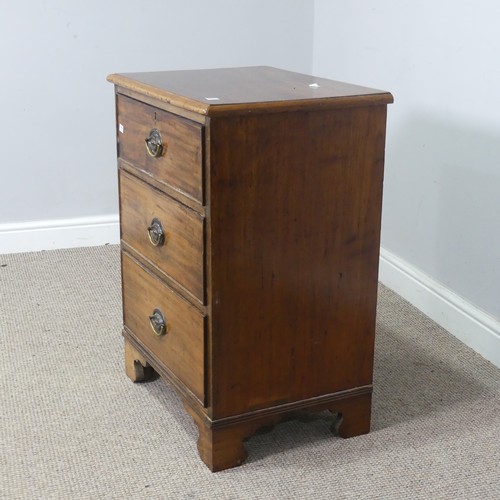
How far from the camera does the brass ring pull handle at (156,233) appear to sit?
5.69 feet

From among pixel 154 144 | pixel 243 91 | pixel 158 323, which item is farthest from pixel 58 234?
pixel 243 91

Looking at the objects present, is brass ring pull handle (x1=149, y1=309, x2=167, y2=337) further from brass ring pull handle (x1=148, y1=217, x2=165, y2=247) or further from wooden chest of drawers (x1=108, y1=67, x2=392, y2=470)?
brass ring pull handle (x1=148, y1=217, x2=165, y2=247)

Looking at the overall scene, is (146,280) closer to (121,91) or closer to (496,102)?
(121,91)

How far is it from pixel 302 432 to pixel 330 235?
44 centimetres

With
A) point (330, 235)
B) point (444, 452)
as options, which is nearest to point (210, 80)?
point (330, 235)

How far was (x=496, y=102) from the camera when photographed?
208 cm

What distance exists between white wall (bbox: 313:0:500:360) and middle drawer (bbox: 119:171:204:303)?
86 cm

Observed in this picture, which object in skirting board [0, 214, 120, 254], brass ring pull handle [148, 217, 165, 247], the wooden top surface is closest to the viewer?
the wooden top surface

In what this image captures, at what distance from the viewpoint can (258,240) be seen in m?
1.58

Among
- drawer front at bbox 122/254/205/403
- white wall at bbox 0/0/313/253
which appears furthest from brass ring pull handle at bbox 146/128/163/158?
white wall at bbox 0/0/313/253

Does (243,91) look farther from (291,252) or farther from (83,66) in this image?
(83,66)

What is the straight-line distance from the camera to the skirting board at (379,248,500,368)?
2.17m

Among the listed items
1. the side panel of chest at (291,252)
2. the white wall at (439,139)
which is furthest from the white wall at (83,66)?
the side panel of chest at (291,252)

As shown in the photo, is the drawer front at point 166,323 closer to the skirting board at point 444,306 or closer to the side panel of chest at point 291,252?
the side panel of chest at point 291,252
